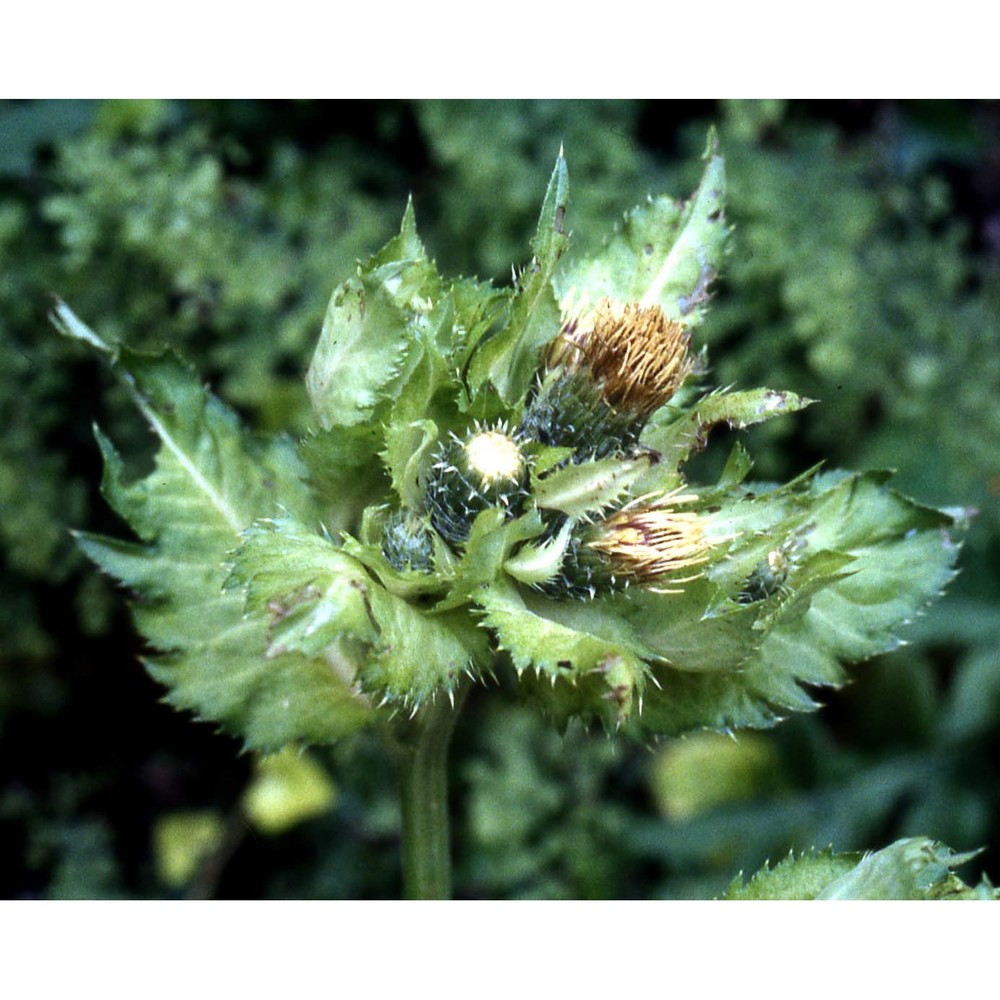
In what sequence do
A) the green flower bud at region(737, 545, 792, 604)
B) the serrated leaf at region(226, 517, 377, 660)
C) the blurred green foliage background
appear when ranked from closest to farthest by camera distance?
the serrated leaf at region(226, 517, 377, 660)
the green flower bud at region(737, 545, 792, 604)
the blurred green foliage background

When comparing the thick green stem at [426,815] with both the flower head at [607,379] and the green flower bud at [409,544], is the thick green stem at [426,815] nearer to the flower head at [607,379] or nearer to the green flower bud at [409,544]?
the green flower bud at [409,544]

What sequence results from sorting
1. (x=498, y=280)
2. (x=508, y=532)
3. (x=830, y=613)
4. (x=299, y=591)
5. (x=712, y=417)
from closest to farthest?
(x=299, y=591) → (x=508, y=532) → (x=712, y=417) → (x=830, y=613) → (x=498, y=280)

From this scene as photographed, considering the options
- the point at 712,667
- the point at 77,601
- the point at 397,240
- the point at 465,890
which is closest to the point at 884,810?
the point at 465,890

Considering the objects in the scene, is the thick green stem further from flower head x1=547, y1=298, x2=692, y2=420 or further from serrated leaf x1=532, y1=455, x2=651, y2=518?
flower head x1=547, y1=298, x2=692, y2=420

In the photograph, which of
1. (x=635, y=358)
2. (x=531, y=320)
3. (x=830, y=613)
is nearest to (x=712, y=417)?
(x=635, y=358)

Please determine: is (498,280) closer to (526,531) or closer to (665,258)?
(665,258)

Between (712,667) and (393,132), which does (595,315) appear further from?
(393,132)

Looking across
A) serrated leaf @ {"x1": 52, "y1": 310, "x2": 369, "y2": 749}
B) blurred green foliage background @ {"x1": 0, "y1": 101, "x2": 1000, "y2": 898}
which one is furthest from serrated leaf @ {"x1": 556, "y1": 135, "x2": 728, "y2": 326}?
blurred green foliage background @ {"x1": 0, "y1": 101, "x2": 1000, "y2": 898}

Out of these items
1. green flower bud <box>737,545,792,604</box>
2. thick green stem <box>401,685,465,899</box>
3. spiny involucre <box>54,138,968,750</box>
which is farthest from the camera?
thick green stem <box>401,685,465,899</box>
